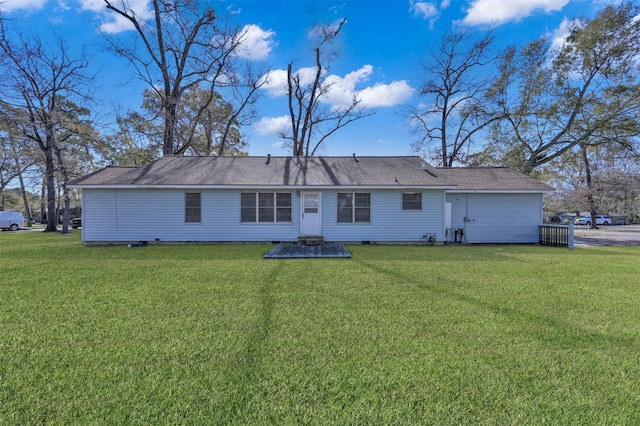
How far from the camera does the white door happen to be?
11.7m

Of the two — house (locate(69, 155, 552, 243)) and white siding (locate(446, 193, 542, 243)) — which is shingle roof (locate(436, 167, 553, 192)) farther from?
white siding (locate(446, 193, 542, 243))

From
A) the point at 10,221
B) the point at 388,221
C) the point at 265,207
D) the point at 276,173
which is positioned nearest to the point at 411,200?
the point at 388,221

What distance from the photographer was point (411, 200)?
38.9ft

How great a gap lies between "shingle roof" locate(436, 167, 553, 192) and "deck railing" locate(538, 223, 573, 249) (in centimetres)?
164

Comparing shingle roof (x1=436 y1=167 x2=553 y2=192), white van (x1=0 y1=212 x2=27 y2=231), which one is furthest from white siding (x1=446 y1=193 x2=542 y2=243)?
white van (x1=0 y1=212 x2=27 y2=231)

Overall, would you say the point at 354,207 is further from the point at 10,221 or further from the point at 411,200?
the point at 10,221

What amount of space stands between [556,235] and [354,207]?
8377 mm

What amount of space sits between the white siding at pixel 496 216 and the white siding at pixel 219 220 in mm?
1854

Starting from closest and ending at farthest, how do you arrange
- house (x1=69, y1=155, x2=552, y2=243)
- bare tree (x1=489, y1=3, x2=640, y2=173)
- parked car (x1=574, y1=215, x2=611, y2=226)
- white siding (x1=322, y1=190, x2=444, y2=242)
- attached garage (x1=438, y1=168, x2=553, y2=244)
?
1. house (x1=69, y1=155, x2=552, y2=243)
2. white siding (x1=322, y1=190, x2=444, y2=242)
3. attached garage (x1=438, y1=168, x2=553, y2=244)
4. bare tree (x1=489, y1=3, x2=640, y2=173)
5. parked car (x1=574, y1=215, x2=611, y2=226)

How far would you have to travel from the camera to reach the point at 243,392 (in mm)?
2311

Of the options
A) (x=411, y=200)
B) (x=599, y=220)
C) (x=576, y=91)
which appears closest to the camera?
(x=411, y=200)

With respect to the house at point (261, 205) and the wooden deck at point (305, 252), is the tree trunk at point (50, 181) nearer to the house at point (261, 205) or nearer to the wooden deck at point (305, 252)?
the house at point (261, 205)

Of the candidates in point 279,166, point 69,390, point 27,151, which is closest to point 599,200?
point 279,166

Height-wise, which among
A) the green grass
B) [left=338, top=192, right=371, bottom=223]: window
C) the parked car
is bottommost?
the green grass
